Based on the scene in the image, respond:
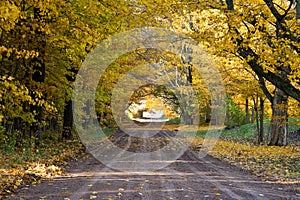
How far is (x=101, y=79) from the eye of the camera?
76.7 ft

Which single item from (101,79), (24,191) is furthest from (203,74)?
(24,191)

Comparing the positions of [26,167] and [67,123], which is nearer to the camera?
[26,167]

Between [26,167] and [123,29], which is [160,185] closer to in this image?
[26,167]

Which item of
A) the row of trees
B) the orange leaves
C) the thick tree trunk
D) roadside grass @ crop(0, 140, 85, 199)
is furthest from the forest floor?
the thick tree trunk

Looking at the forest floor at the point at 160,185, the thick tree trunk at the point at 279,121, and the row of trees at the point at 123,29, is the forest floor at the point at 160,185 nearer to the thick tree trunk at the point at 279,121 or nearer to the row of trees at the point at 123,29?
the row of trees at the point at 123,29

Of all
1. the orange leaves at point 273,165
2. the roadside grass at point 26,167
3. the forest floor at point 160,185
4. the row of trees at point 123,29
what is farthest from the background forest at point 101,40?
the orange leaves at point 273,165

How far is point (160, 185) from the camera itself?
384 inches

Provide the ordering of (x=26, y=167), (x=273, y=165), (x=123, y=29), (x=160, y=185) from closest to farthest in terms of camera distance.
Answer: (x=160, y=185) → (x=26, y=167) → (x=123, y=29) → (x=273, y=165)

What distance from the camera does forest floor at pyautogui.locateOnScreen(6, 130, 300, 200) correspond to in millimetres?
8477

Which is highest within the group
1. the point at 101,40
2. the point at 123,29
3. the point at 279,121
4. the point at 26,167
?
the point at 123,29

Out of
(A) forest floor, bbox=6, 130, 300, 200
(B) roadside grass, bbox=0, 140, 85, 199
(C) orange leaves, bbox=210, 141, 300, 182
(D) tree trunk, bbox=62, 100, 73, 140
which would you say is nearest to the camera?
(A) forest floor, bbox=6, 130, 300, 200

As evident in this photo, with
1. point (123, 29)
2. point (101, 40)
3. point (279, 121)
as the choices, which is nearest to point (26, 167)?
point (101, 40)

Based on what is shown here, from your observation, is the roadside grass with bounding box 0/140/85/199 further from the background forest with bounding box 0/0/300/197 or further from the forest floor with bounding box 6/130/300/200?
the forest floor with bounding box 6/130/300/200

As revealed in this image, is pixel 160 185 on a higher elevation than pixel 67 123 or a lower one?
lower
